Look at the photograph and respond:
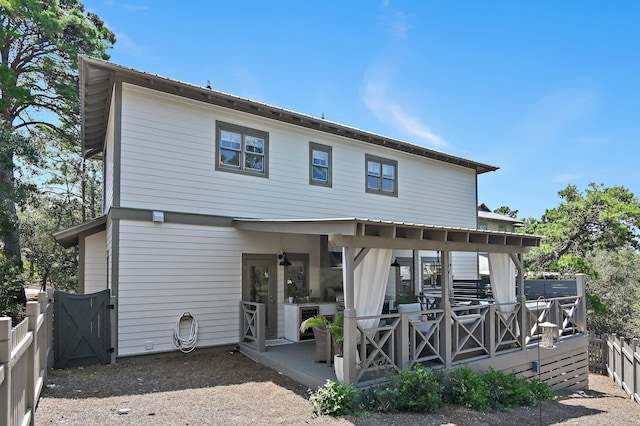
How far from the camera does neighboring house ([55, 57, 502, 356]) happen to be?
27.7ft

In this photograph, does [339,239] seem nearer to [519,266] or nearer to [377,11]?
[519,266]

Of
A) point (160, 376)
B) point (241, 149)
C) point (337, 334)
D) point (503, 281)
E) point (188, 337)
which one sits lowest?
point (160, 376)

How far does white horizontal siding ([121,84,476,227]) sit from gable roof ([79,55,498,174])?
6.8 inches

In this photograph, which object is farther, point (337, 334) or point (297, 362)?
point (297, 362)

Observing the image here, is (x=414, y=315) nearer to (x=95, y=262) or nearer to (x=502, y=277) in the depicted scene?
(x=502, y=277)

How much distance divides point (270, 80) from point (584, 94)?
12552mm

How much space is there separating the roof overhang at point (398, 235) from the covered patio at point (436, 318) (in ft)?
0.05

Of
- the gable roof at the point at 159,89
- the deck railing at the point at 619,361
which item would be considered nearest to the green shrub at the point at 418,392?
the deck railing at the point at 619,361

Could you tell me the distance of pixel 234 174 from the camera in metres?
9.90

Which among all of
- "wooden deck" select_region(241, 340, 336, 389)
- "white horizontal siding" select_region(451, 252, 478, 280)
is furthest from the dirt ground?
"white horizontal siding" select_region(451, 252, 478, 280)

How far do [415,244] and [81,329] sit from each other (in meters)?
6.59

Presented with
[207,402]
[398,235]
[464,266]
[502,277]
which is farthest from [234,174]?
[464,266]

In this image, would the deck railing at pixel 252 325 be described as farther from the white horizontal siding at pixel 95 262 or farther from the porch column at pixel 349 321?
the white horizontal siding at pixel 95 262

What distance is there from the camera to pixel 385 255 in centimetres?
713
